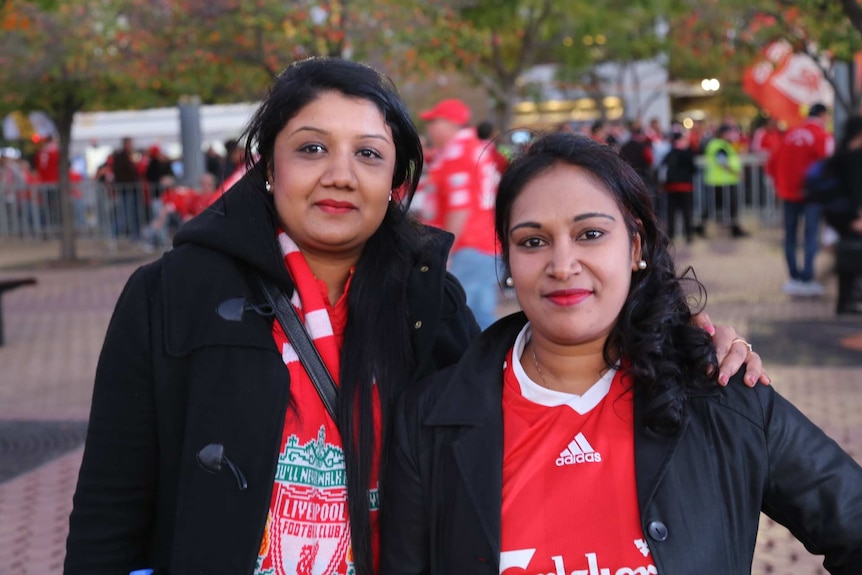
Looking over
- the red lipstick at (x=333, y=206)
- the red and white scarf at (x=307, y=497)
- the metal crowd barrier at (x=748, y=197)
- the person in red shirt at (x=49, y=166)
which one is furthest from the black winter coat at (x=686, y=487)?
the person in red shirt at (x=49, y=166)

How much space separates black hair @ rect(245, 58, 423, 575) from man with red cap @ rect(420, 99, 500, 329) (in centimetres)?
465

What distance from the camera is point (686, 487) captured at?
2086mm

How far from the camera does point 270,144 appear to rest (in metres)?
2.50

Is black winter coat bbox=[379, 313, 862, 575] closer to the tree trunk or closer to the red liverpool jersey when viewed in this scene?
the red liverpool jersey

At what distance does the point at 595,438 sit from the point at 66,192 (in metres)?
17.4

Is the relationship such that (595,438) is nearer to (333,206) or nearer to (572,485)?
(572,485)

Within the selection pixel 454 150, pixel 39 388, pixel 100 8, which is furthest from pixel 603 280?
pixel 100 8

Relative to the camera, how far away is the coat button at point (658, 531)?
6.66ft

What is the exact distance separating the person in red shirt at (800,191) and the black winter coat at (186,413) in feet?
35.2

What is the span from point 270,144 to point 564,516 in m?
1.04

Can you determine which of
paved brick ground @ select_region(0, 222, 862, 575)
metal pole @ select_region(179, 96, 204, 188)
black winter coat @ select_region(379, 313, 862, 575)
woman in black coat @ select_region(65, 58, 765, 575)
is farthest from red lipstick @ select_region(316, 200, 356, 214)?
metal pole @ select_region(179, 96, 204, 188)

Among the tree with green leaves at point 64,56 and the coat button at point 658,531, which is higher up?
the tree with green leaves at point 64,56

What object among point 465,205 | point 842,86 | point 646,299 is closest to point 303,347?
point 646,299

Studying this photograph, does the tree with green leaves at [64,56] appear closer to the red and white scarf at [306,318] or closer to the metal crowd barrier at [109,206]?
the metal crowd barrier at [109,206]
